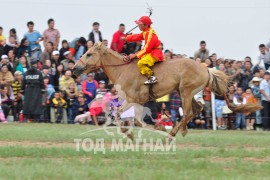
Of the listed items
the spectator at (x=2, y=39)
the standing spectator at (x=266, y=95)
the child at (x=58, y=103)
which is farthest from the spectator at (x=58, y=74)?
the standing spectator at (x=266, y=95)

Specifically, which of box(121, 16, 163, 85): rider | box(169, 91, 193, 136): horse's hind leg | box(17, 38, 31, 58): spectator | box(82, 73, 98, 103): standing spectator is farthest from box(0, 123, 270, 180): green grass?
box(17, 38, 31, 58): spectator

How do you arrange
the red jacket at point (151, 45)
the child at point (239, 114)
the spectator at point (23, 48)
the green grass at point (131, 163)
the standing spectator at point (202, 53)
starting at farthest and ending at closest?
the standing spectator at point (202, 53), the spectator at point (23, 48), the child at point (239, 114), the red jacket at point (151, 45), the green grass at point (131, 163)

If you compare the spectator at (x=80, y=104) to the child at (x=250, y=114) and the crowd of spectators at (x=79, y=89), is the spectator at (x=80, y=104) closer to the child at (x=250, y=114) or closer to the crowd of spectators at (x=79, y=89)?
the crowd of spectators at (x=79, y=89)

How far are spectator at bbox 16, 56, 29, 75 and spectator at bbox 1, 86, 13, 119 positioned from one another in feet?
3.21

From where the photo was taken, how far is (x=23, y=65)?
2012 cm

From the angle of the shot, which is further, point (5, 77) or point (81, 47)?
point (81, 47)

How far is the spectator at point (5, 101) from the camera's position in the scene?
1898 centimetres

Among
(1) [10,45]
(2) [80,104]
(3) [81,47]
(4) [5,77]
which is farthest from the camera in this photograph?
(3) [81,47]

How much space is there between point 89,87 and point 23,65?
6.96 ft

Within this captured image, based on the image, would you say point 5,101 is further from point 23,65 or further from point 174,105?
point 174,105

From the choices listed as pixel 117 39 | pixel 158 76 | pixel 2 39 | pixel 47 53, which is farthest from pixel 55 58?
pixel 158 76

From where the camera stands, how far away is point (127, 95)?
13141 millimetres

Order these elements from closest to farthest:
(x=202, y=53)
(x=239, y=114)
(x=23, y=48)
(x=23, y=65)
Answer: (x=239, y=114) < (x=23, y=65) < (x=23, y=48) < (x=202, y=53)

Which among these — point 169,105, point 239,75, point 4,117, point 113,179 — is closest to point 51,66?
point 4,117
